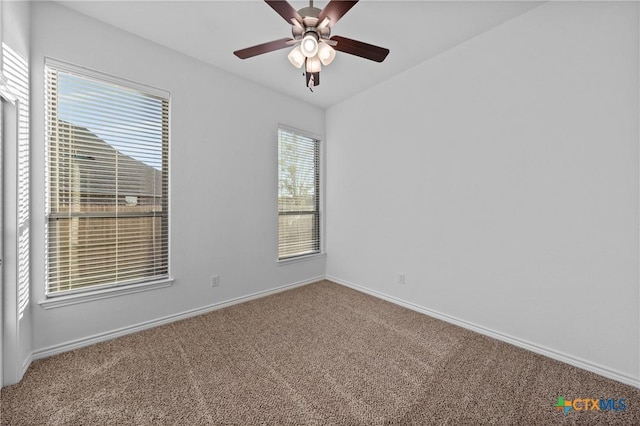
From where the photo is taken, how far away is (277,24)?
7.32 feet

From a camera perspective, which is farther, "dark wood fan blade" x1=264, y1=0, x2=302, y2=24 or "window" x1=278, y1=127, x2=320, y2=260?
"window" x1=278, y1=127, x2=320, y2=260

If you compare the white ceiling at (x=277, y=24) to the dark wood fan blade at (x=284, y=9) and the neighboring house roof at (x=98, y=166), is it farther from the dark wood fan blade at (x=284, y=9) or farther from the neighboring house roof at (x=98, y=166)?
the neighboring house roof at (x=98, y=166)

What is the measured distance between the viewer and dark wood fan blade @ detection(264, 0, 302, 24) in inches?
53.4

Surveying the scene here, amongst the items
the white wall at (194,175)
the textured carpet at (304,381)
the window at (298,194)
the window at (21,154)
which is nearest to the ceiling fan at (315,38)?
the white wall at (194,175)

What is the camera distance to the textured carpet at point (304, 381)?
1.48 m

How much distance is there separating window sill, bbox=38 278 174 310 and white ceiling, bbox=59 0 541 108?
230 cm

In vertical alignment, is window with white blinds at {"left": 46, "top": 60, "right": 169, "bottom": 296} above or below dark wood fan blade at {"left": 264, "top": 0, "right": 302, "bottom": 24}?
below

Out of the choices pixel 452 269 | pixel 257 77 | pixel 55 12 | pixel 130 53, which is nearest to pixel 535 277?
pixel 452 269

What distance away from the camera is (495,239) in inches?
91.7

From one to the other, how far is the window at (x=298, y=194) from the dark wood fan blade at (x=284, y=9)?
6.68ft

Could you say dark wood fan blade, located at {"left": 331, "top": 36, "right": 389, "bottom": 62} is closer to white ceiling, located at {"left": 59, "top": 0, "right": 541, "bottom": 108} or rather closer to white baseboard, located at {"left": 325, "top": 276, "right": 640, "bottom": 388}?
white ceiling, located at {"left": 59, "top": 0, "right": 541, "bottom": 108}

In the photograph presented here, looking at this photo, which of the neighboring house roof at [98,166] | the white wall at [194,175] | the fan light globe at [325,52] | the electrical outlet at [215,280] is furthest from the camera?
the electrical outlet at [215,280]

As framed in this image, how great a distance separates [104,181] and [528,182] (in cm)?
361

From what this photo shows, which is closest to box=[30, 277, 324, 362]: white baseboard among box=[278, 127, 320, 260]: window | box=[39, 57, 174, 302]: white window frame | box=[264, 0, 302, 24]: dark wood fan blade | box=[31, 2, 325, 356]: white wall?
box=[31, 2, 325, 356]: white wall
